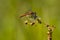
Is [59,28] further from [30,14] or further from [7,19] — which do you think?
[30,14]

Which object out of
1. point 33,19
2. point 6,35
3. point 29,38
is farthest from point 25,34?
point 33,19

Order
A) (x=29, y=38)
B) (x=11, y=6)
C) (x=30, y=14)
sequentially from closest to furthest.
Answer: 1. (x=30, y=14)
2. (x=29, y=38)
3. (x=11, y=6)

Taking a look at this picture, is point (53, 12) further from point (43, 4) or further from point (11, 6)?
point (11, 6)

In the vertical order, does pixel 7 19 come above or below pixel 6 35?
above

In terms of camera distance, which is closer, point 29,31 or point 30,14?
point 30,14

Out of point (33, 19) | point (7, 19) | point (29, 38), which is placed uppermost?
point (7, 19)

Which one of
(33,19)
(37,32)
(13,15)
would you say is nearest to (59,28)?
(37,32)

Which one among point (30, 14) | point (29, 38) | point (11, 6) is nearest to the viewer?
point (30, 14)
